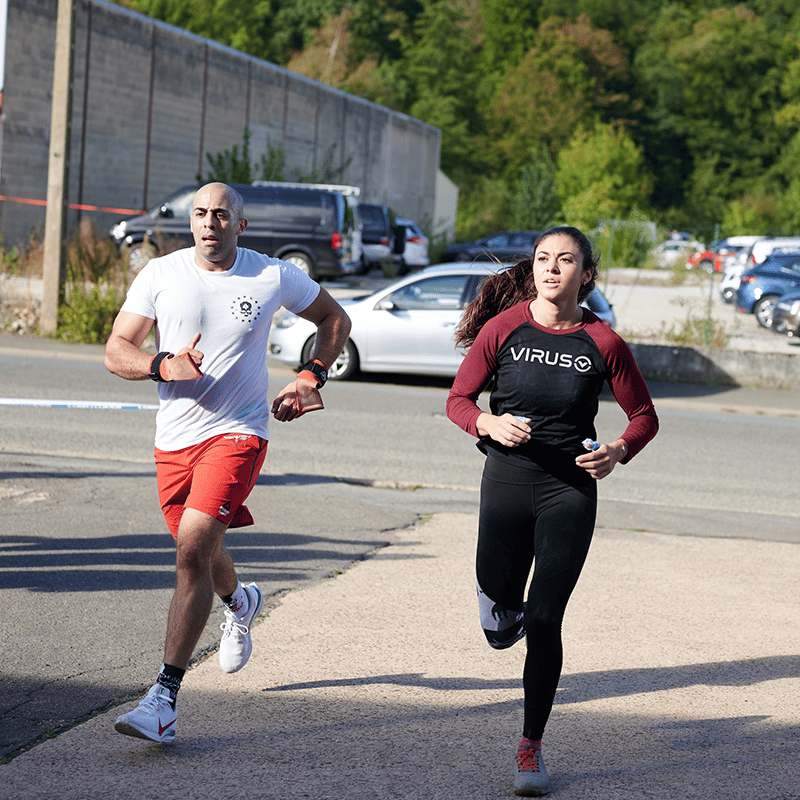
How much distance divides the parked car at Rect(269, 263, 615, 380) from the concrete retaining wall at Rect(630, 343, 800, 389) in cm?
266

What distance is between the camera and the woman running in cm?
369

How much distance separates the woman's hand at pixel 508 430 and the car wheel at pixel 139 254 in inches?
604

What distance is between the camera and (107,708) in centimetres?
409

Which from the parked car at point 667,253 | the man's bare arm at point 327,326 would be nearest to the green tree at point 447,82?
the parked car at point 667,253

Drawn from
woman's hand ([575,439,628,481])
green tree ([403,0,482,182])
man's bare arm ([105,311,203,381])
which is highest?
green tree ([403,0,482,182])

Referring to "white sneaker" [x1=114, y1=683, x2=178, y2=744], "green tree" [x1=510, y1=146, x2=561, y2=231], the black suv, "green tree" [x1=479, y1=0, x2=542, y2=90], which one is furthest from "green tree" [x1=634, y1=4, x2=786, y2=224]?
"white sneaker" [x1=114, y1=683, x2=178, y2=744]

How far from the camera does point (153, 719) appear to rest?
3.71 m

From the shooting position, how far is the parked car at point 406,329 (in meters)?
15.2

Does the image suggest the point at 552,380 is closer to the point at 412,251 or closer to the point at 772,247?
the point at 772,247

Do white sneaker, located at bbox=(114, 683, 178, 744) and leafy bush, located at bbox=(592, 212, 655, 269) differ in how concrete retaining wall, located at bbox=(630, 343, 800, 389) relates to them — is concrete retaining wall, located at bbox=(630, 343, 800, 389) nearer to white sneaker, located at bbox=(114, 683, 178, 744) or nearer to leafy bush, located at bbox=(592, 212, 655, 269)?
white sneaker, located at bbox=(114, 683, 178, 744)

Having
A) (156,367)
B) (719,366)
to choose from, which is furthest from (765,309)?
(156,367)

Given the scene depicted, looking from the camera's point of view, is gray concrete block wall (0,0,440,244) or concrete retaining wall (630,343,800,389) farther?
gray concrete block wall (0,0,440,244)

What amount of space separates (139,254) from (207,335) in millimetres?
19195

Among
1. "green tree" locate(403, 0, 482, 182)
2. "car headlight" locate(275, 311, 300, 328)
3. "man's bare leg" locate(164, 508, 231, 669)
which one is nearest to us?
"man's bare leg" locate(164, 508, 231, 669)
